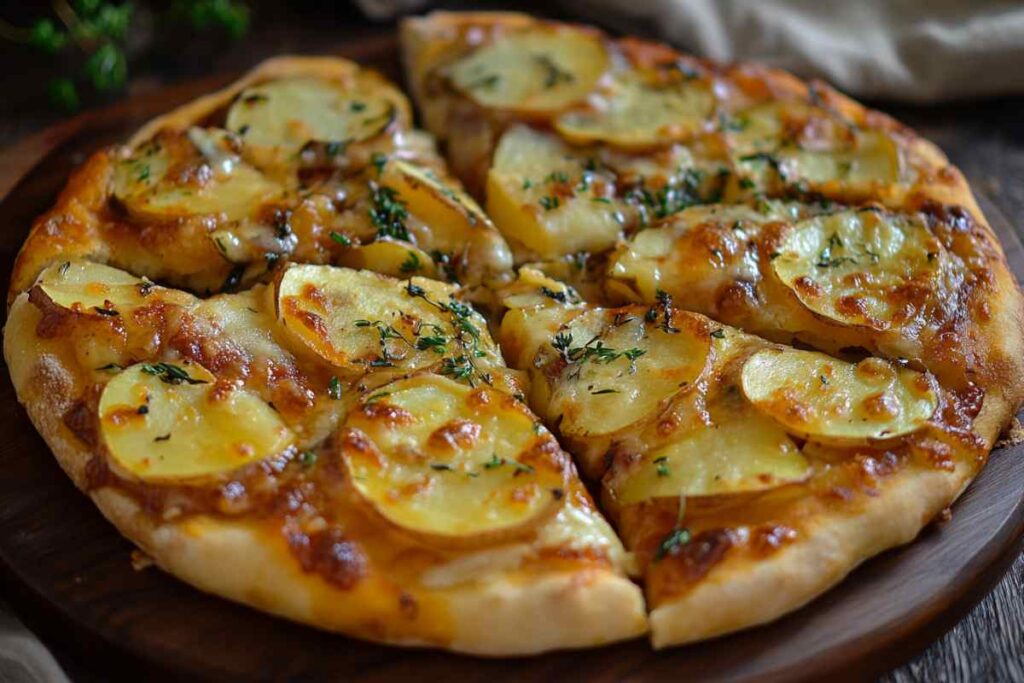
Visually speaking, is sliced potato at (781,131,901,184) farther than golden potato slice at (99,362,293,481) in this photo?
Yes

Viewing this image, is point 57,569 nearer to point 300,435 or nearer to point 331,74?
point 300,435

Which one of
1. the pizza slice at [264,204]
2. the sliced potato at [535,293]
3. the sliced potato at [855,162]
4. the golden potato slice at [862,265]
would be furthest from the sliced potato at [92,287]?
the sliced potato at [855,162]

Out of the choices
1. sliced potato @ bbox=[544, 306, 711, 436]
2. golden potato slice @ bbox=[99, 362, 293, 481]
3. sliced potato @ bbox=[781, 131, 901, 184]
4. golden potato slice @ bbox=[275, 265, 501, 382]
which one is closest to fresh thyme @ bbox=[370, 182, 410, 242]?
golden potato slice @ bbox=[275, 265, 501, 382]

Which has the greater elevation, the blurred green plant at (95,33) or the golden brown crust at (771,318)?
the blurred green plant at (95,33)

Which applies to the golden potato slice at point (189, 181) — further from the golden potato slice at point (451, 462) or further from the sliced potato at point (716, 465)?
the sliced potato at point (716, 465)

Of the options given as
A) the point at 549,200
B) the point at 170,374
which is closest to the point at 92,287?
the point at 170,374

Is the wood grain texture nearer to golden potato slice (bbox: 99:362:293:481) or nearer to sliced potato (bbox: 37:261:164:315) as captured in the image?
golden potato slice (bbox: 99:362:293:481)
